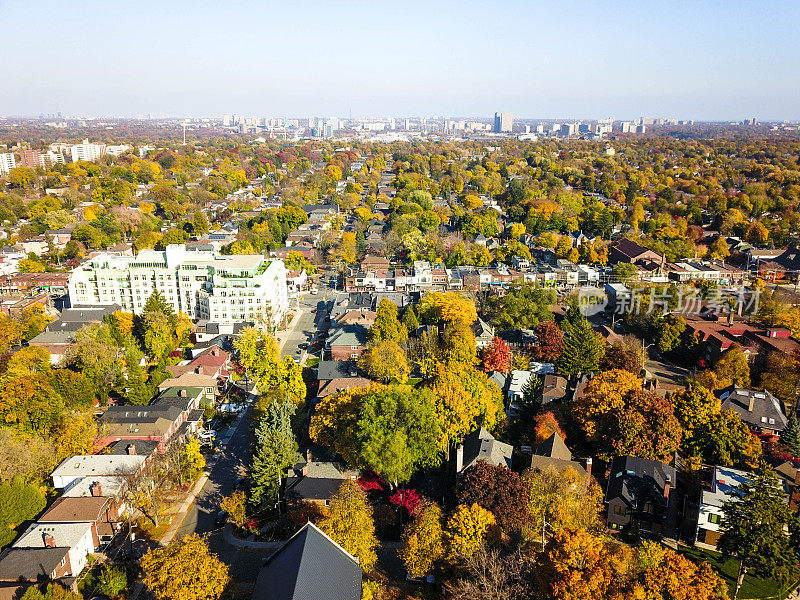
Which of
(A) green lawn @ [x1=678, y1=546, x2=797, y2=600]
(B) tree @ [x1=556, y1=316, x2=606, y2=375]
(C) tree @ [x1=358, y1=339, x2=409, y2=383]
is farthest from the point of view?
(C) tree @ [x1=358, y1=339, x2=409, y2=383]

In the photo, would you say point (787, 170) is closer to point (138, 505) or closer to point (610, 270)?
point (610, 270)

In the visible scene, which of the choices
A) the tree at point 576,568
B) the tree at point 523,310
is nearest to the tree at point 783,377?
the tree at point 523,310

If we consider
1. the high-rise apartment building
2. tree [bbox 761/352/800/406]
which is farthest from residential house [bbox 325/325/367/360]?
the high-rise apartment building

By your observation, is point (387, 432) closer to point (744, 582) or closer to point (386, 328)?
point (744, 582)

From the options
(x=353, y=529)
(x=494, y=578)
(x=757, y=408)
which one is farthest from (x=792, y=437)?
(x=353, y=529)

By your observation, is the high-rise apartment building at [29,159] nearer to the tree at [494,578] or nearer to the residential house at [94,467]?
the residential house at [94,467]

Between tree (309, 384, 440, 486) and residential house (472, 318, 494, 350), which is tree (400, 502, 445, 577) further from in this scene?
residential house (472, 318, 494, 350)

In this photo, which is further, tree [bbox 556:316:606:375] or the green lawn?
tree [bbox 556:316:606:375]
